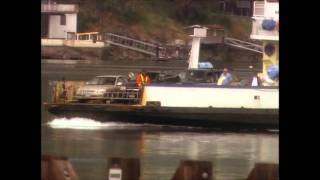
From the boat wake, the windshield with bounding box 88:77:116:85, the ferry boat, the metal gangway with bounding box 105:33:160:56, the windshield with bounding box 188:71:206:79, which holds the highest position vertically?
the metal gangway with bounding box 105:33:160:56

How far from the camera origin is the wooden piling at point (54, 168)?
212 inches

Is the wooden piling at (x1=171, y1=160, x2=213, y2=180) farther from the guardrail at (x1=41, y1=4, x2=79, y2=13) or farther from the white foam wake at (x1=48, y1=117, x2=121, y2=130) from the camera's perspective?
the guardrail at (x1=41, y1=4, x2=79, y2=13)

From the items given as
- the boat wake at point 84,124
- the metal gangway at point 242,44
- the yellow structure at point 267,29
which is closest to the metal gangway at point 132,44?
the metal gangway at point 242,44

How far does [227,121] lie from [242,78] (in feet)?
1.30

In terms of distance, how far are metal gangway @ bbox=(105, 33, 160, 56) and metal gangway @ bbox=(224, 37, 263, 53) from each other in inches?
23.2

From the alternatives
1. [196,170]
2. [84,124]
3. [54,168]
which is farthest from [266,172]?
[84,124]

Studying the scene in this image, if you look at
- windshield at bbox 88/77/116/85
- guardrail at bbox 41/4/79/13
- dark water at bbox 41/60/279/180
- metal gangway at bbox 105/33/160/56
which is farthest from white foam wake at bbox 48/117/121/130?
guardrail at bbox 41/4/79/13

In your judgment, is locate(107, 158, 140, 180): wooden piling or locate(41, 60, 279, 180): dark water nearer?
locate(107, 158, 140, 180): wooden piling

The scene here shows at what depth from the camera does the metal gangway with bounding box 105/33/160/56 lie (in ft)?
19.9

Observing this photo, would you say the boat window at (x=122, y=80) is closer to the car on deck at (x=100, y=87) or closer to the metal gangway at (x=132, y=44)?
the car on deck at (x=100, y=87)
